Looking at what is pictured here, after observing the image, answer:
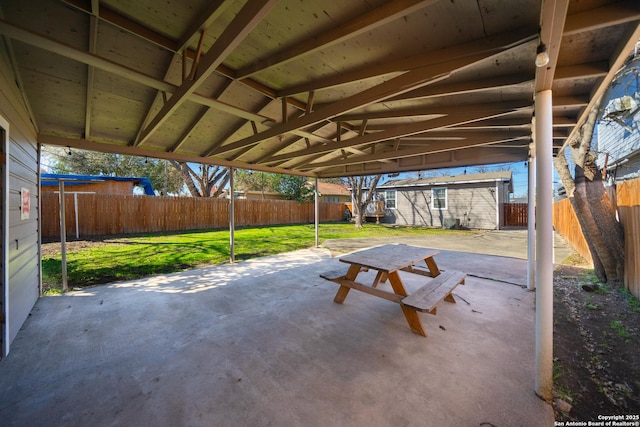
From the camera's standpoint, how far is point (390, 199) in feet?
60.6

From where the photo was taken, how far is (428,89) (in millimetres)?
2686

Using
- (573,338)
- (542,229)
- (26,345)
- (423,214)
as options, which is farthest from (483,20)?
(423,214)

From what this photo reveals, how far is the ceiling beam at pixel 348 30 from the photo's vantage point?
158 cm

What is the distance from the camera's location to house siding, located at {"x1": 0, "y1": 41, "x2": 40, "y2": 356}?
2422mm

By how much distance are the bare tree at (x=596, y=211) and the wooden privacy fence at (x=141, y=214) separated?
13.3m

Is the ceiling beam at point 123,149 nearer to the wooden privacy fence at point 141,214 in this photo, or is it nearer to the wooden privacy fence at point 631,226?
the wooden privacy fence at point 141,214

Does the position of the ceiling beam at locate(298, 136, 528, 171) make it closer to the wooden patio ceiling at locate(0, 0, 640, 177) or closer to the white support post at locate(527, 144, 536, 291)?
the wooden patio ceiling at locate(0, 0, 640, 177)

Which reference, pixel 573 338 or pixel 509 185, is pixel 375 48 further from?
pixel 509 185

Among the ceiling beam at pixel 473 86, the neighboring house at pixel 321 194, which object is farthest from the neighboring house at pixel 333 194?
the ceiling beam at pixel 473 86

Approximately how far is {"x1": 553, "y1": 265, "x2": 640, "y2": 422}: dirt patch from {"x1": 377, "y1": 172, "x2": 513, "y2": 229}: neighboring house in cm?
1163

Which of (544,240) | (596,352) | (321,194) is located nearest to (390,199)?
(321,194)

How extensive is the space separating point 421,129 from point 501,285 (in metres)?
3.22

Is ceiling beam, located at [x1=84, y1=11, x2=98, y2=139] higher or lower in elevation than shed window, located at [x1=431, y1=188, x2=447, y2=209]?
higher

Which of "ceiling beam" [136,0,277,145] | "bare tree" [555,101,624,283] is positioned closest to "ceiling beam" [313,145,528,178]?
"bare tree" [555,101,624,283]
